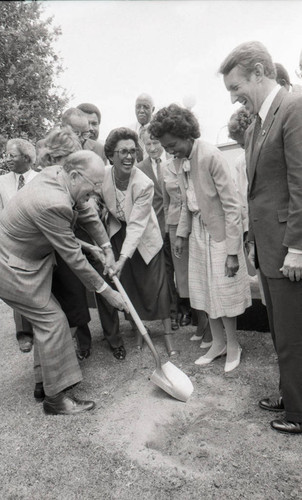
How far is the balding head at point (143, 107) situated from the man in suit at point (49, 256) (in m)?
2.34

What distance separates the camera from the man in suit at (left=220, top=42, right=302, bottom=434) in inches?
83.6

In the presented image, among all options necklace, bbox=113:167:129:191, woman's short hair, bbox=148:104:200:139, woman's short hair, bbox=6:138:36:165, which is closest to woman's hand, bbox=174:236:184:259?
necklace, bbox=113:167:129:191

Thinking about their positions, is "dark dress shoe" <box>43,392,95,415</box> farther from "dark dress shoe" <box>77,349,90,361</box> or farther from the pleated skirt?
the pleated skirt

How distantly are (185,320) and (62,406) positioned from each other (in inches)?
73.8

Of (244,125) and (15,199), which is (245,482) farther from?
(244,125)

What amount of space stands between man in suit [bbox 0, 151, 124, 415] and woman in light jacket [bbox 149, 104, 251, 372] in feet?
2.42

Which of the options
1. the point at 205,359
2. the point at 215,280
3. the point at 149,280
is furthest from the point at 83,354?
the point at 215,280

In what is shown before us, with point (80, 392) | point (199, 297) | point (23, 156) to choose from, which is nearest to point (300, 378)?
point (199, 297)

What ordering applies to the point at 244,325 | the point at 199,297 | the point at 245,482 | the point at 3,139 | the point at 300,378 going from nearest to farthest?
the point at 245,482 < the point at 300,378 < the point at 199,297 < the point at 244,325 < the point at 3,139

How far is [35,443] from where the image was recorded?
259 cm

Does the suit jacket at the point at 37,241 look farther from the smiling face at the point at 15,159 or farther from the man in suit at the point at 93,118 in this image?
the man in suit at the point at 93,118

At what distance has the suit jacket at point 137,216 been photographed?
3547 mm

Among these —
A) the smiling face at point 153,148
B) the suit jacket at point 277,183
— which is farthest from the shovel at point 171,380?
the smiling face at point 153,148

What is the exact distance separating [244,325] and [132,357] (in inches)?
43.3
